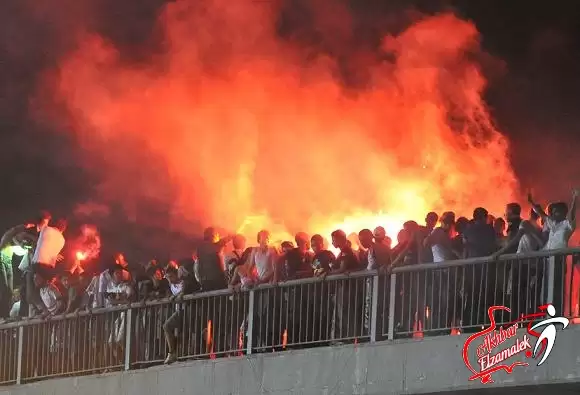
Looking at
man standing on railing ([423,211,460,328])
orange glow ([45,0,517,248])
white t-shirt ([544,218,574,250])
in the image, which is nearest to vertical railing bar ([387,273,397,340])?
man standing on railing ([423,211,460,328])

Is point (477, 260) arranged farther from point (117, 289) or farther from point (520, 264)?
point (117, 289)

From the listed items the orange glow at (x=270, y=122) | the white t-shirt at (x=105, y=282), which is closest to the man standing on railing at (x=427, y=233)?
the white t-shirt at (x=105, y=282)

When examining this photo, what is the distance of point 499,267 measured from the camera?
12.6m

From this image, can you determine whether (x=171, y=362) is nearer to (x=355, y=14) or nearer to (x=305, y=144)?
(x=305, y=144)

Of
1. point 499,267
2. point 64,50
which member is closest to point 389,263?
point 499,267

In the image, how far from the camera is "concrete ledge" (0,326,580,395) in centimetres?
1201

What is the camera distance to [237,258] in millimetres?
15383

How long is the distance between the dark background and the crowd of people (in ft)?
18.8

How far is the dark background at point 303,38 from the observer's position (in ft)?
73.2

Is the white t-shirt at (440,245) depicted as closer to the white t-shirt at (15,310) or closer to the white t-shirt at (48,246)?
the white t-shirt at (48,246)

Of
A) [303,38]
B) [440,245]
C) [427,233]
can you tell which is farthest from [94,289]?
[303,38]

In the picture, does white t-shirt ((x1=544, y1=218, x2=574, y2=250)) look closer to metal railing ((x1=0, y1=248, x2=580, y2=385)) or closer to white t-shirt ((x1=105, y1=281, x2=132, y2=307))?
metal railing ((x1=0, y1=248, x2=580, y2=385))

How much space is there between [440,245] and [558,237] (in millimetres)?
1392

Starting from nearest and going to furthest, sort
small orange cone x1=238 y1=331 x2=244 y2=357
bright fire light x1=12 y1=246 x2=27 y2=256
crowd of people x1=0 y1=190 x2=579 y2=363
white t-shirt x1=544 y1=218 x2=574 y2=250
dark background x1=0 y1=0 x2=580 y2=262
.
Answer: white t-shirt x1=544 y1=218 x2=574 y2=250, crowd of people x1=0 y1=190 x2=579 y2=363, small orange cone x1=238 y1=331 x2=244 y2=357, bright fire light x1=12 y1=246 x2=27 y2=256, dark background x1=0 y1=0 x2=580 y2=262
